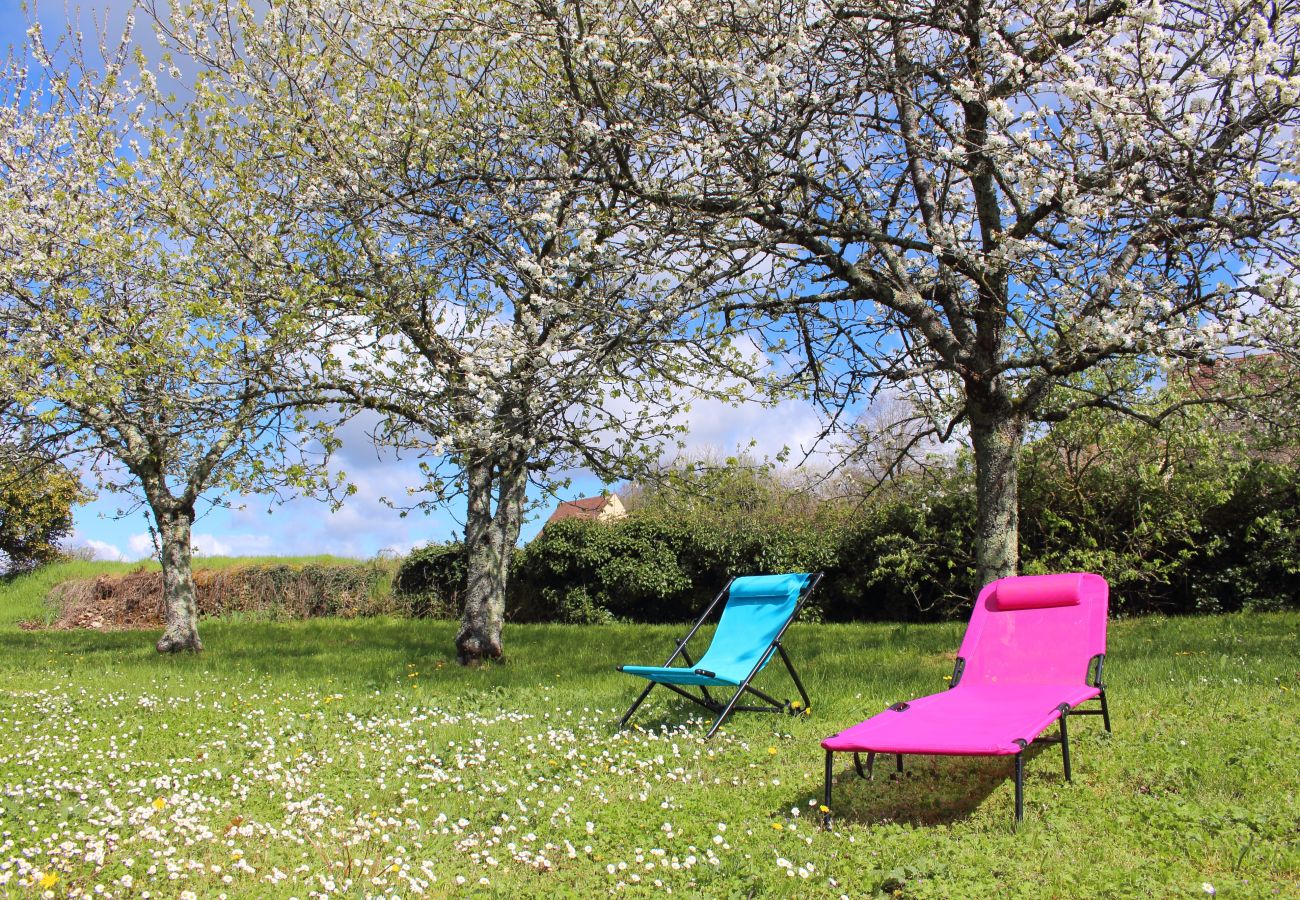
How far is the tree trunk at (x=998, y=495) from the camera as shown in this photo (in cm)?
718

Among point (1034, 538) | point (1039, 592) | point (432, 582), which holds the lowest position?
point (432, 582)

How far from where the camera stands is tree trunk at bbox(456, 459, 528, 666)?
9547 mm

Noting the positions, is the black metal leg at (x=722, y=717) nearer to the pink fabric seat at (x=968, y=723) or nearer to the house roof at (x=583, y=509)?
the pink fabric seat at (x=968, y=723)

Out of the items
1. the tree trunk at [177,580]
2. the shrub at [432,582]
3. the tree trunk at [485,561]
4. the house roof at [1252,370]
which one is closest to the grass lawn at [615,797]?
the tree trunk at [485,561]

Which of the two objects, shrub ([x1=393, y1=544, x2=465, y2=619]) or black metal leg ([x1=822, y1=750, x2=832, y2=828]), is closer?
black metal leg ([x1=822, y1=750, x2=832, y2=828])

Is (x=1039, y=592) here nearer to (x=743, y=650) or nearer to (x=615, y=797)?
(x=743, y=650)

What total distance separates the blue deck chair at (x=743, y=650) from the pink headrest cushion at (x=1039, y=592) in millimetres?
1188

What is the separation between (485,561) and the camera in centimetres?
956

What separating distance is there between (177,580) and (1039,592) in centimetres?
1065

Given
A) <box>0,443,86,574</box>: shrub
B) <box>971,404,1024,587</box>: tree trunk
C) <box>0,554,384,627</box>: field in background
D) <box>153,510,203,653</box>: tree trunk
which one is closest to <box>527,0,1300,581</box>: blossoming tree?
<box>971,404,1024,587</box>: tree trunk

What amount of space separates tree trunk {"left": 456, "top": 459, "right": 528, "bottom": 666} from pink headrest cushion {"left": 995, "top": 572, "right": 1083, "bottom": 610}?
5349 millimetres

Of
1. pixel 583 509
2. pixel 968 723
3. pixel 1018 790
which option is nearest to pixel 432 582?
pixel 583 509

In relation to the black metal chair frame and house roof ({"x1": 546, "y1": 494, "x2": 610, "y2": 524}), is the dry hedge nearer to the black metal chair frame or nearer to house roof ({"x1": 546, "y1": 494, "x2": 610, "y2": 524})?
house roof ({"x1": 546, "y1": 494, "x2": 610, "y2": 524})

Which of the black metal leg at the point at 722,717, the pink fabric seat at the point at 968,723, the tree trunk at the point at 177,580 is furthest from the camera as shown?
the tree trunk at the point at 177,580
